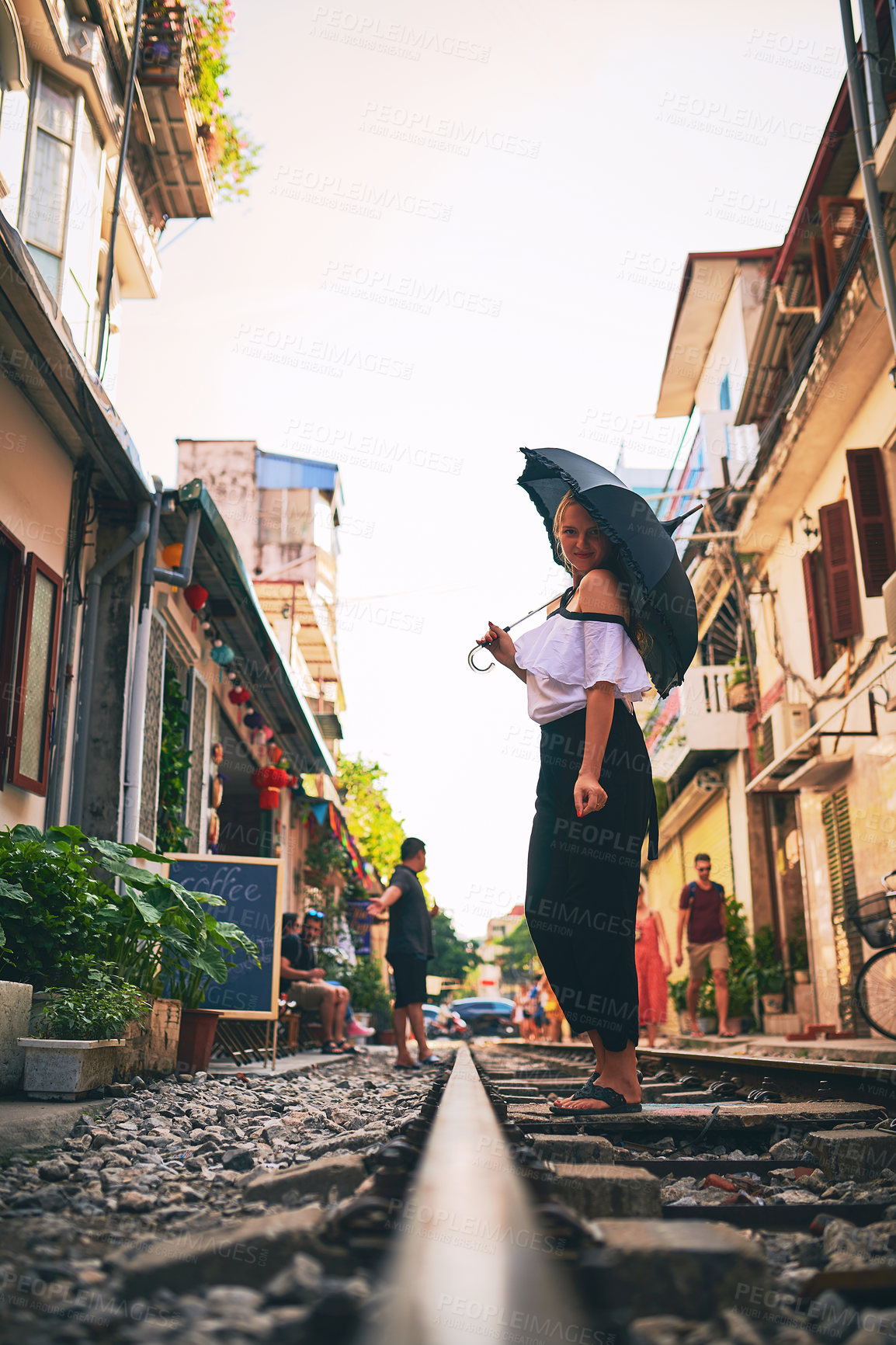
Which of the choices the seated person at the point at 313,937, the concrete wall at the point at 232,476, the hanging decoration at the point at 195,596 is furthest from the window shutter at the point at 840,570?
the concrete wall at the point at 232,476

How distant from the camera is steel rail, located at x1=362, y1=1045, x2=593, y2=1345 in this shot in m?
1.18

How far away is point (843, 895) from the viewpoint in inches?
530

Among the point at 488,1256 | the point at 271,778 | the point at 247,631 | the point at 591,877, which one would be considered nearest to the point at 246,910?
the point at 247,631

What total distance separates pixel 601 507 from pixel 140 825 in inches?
232

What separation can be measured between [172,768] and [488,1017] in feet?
96.5

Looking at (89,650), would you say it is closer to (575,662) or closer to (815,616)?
(575,662)

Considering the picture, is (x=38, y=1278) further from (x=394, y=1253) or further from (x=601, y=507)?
(x=601, y=507)

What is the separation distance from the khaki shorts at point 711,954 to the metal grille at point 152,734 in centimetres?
661

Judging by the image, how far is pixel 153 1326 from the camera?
1.21m

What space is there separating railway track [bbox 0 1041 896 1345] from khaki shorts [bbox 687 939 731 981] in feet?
33.3

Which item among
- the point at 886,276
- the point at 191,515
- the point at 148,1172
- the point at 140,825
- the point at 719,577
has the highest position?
the point at 719,577

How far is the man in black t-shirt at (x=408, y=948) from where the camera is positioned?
9.16m

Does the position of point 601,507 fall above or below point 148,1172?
above

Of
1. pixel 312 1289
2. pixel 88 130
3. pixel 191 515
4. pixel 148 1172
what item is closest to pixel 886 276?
pixel 191 515
